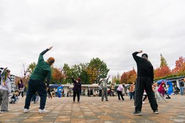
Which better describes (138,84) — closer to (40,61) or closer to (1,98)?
(40,61)

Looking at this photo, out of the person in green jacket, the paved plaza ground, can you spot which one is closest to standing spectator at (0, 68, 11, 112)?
the paved plaza ground

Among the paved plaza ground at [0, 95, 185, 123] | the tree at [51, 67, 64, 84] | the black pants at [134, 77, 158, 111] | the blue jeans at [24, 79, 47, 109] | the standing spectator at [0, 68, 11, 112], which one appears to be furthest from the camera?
the tree at [51, 67, 64, 84]

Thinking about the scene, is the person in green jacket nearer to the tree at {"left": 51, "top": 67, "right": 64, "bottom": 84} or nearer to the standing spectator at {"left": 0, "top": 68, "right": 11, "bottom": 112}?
the standing spectator at {"left": 0, "top": 68, "right": 11, "bottom": 112}

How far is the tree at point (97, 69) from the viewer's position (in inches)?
2518

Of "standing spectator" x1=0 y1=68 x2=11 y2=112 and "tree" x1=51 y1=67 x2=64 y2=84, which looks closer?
"standing spectator" x1=0 y1=68 x2=11 y2=112

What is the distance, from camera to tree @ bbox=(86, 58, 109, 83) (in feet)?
210

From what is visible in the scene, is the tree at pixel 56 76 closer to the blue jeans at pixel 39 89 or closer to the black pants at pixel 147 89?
the blue jeans at pixel 39 89

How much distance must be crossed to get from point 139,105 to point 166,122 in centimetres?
126

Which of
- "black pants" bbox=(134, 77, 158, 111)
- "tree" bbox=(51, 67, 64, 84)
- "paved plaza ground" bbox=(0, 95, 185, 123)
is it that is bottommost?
"paved plaza ground" bbox=(0, 95, 185, 123)

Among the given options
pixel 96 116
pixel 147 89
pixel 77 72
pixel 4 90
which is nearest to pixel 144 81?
pixel 147 89

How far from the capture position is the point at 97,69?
67.0 metres

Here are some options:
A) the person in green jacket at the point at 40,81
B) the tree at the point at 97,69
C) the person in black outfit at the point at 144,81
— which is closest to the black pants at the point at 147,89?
the person in black outfit at the point at 144,81

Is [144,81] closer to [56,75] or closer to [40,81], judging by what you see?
[40,81]

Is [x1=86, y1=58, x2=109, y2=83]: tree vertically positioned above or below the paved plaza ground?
above
